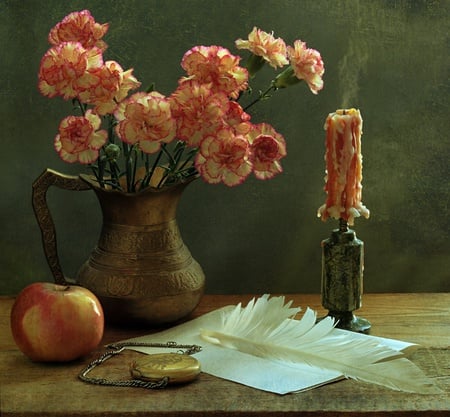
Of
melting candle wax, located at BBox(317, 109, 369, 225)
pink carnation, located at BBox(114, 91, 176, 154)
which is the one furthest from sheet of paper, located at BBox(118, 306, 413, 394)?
pink carnation, located at BBox(114, 91, 176, 154)

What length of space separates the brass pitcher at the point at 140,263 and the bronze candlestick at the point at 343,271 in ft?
0.68

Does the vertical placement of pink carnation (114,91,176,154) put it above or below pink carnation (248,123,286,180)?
above

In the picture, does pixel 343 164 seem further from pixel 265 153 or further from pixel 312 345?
pixel 312 345

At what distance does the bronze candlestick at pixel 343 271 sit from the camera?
1.27 m

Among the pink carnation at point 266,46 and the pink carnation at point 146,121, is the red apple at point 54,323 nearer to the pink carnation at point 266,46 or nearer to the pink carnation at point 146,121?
the pink carnation at point 146,121

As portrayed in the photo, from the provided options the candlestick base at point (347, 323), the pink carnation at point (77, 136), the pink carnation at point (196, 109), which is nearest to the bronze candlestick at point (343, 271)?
the candlestick base at point (347, 323)

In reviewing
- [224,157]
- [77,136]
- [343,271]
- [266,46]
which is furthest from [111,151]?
[343,271]

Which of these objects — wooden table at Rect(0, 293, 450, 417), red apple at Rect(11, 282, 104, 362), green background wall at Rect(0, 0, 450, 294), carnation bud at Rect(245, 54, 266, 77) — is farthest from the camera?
green background wall at Rect(0, 0, 450, 294)

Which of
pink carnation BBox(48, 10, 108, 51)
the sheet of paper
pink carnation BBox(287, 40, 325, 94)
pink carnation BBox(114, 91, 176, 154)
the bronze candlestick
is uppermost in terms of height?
pink carnation BBox(48, 10, 108, 51)

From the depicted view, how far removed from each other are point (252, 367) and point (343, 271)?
8.7 inches

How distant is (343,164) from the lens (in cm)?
126

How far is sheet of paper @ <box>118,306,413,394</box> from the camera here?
3.59 feet

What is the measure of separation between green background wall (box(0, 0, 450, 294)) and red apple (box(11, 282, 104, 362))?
20.2 inches

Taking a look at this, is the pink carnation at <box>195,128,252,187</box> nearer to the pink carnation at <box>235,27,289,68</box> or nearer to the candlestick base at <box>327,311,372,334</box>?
the pink carnation at <box>235,27,289,68</box>
